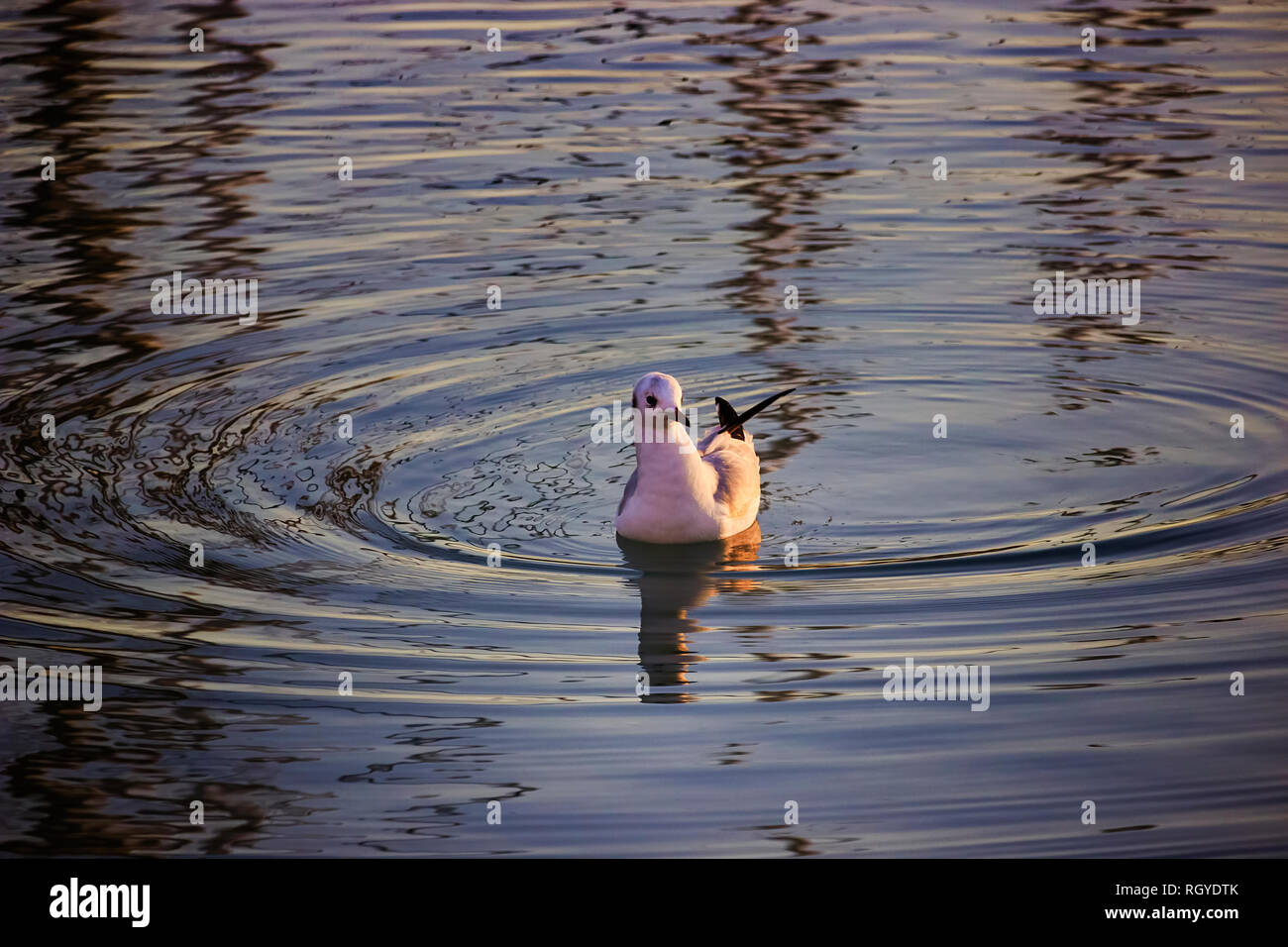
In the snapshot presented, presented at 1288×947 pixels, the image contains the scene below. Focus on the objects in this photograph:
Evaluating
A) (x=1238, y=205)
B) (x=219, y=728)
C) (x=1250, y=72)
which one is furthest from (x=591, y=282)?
(x=1250, y=72)

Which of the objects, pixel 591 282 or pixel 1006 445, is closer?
pixel 1006 445

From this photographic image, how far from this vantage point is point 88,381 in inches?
443

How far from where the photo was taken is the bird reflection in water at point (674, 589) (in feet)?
25.3

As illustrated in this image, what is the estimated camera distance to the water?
684cm

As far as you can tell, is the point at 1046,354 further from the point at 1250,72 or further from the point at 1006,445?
the point at 1250,72

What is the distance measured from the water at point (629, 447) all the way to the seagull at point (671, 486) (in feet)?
0.56

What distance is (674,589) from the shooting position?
8.64 meters

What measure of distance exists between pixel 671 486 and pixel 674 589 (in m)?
0.56

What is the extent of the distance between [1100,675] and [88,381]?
23.2ft

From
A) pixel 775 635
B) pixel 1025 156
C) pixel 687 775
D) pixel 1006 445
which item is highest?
pixel 1025 156
